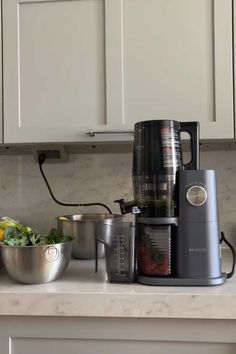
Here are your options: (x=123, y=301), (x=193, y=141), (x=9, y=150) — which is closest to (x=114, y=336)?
(x=123, y=301)

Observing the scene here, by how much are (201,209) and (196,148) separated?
0.17 m

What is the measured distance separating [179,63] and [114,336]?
2.84 ft

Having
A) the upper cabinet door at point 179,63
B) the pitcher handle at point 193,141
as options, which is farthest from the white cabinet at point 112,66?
the pitcher handle at point 193,141

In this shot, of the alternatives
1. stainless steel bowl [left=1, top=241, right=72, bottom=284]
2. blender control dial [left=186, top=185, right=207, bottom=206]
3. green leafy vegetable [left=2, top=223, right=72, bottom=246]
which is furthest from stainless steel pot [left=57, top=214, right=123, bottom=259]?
blender control dial [left=186, top=185, right=207, bottom=206]

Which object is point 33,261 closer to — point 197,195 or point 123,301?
point 123,301

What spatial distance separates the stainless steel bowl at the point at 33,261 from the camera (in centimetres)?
100

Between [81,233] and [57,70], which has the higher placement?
[57,70]

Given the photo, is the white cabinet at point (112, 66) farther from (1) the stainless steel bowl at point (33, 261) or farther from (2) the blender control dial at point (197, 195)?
(1) the stainless steel bowl at point (33, 261)

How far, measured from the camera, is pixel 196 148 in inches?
40.5

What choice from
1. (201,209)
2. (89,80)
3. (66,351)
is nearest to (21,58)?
(89,80)

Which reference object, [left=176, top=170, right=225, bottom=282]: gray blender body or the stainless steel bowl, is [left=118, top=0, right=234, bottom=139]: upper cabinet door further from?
the stainless steel bowl

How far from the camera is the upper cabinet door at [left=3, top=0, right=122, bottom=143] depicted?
1280mm

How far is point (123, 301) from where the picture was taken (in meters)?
0.93

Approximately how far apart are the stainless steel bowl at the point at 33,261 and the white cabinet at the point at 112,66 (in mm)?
430
